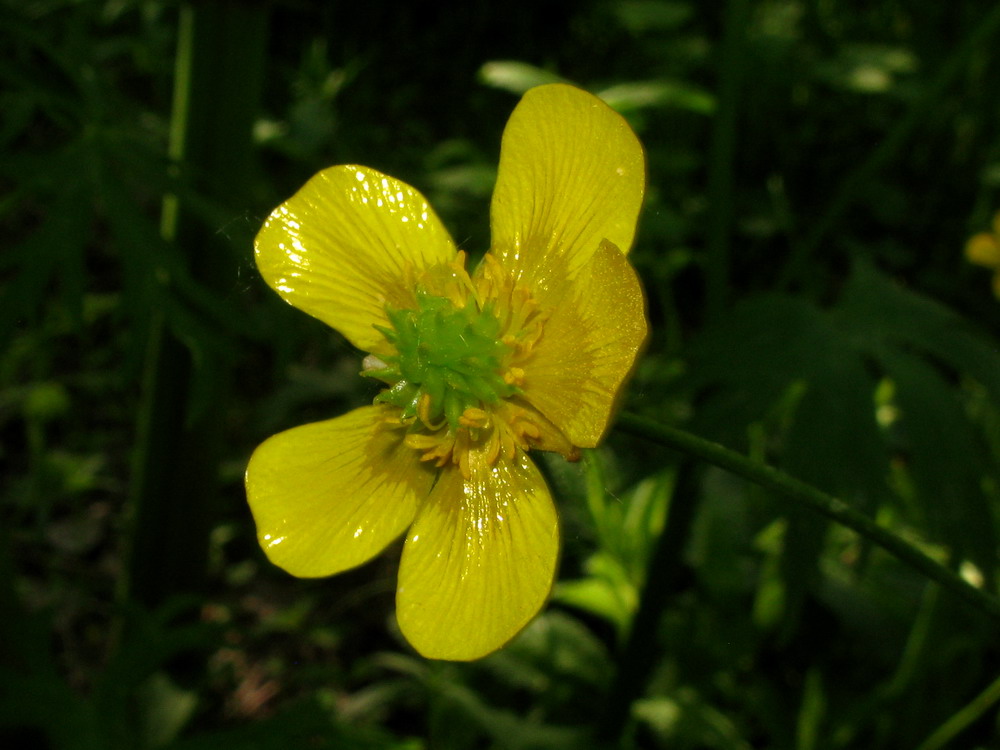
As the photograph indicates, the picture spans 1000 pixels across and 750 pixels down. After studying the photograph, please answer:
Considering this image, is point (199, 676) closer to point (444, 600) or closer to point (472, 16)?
point (444, 600)

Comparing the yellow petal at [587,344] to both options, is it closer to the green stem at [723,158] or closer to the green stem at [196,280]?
the green stem at [723,158]

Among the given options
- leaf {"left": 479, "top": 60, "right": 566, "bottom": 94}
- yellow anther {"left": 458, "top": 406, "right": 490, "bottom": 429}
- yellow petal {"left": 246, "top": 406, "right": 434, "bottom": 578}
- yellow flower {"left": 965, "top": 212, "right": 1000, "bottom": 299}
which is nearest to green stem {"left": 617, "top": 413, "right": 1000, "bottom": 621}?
yellow anther {"left": 458, "top": 406, "right": 490, "bottom": 429}

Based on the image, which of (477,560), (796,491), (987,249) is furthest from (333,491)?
(987,249)

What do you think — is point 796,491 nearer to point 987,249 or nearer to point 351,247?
point 351,247

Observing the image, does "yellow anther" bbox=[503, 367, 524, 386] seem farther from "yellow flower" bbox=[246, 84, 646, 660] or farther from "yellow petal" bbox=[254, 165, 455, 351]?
"yellow petal" bbox=[254, 165, 455, 351]

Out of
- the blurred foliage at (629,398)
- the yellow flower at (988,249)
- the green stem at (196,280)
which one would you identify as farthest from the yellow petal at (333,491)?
the yellow flower at (988,249)
